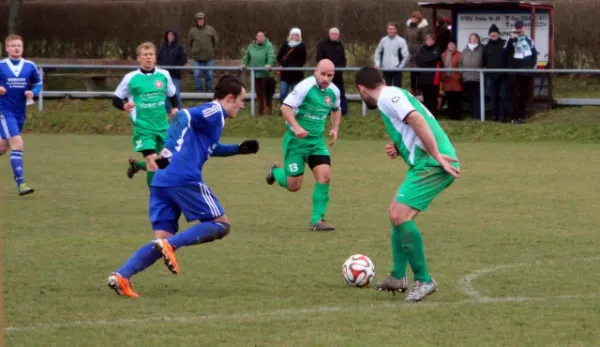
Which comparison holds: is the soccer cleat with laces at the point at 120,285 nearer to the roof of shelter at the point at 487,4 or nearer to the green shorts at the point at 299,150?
the green shorts at the point at 299,150

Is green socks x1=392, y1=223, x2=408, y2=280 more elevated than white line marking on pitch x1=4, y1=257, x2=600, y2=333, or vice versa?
green socks x1=392, y1=223, x2=408, y2=280

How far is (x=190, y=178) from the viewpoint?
8086mm

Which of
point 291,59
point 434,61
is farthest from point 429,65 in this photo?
point 291,59

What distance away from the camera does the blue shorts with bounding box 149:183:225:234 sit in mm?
8109

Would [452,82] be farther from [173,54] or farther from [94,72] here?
[94,72]

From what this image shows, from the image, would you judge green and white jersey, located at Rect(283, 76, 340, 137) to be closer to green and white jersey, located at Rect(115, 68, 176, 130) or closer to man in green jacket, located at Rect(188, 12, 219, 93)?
green and white jersey, located at Rect(115, 68, 176, 130)

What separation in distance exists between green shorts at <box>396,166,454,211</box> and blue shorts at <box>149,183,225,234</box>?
4.30 ft

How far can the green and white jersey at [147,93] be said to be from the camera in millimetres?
13055

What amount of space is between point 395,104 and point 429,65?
15472 millimetres

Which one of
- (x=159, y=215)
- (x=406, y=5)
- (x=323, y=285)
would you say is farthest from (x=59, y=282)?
(x=406, y=5)

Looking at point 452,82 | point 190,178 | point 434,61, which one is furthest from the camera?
point 434,61

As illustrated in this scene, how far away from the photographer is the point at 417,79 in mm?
22969

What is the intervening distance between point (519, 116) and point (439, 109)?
1.70m

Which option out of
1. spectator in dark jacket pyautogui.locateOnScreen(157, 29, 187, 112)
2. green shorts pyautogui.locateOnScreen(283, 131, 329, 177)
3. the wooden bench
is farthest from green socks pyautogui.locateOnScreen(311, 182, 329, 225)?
the wooden bench
